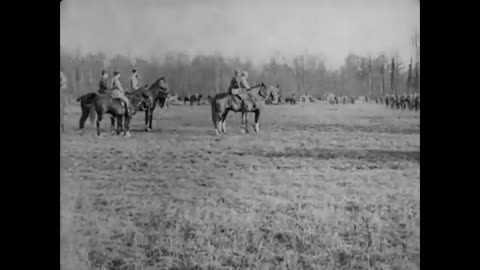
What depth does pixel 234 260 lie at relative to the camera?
11.9 ft

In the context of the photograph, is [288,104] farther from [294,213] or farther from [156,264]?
[156,264]

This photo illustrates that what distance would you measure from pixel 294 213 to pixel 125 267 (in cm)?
109

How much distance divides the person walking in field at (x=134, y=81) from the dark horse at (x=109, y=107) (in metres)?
0.04

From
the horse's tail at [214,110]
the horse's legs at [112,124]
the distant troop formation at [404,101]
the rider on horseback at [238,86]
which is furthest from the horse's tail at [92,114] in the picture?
the distant troop formation at [404,101]

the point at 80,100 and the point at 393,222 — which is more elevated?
the point at 80,100

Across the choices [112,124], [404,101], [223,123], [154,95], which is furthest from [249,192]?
[404,101]

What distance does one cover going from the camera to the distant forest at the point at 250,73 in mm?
3719

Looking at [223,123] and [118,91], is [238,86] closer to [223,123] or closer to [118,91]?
[223,123]

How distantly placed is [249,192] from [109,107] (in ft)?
3.45

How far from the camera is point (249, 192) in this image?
3.74m

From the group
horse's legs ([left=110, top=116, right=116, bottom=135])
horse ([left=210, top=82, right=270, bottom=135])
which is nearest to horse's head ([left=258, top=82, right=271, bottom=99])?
horse ([left=210, top=82, right=270, bottom=135])

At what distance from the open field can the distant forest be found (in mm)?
133

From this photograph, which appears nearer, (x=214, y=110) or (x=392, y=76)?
(x=392, y=76)
